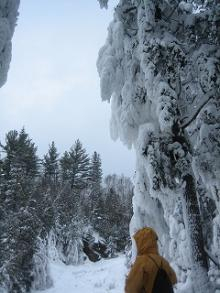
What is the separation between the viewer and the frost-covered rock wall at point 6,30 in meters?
7.07

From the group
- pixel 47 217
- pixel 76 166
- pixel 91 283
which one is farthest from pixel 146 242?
pixel 76 166

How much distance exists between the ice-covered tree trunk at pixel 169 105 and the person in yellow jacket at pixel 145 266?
7.76ft

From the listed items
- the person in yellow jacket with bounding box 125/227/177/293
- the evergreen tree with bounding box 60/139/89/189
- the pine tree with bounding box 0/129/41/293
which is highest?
the evergreen tree with bounding box 60/139/89/189

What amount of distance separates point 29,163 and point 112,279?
2578 cm

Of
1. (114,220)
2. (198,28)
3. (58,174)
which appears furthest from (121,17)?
(58,174)

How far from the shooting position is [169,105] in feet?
22.0

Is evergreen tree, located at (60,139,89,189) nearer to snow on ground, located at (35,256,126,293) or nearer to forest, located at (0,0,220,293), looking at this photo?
snow on ground, located at (35,256,126,293)

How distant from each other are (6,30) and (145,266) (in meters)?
4.85

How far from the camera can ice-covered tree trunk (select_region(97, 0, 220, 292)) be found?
6.79m

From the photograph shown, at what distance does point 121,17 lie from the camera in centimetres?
816

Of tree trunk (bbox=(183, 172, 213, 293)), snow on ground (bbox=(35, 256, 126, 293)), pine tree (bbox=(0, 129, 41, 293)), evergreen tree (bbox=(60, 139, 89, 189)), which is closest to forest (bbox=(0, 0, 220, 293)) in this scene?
tree trunk (bbox=(183, 172, 213, 293))

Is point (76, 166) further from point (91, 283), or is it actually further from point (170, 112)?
point (170, 112)

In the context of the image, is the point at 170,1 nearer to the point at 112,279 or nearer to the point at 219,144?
the point at 219,144

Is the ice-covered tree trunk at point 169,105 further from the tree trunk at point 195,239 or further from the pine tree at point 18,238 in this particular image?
the pine tree at point 18,238
